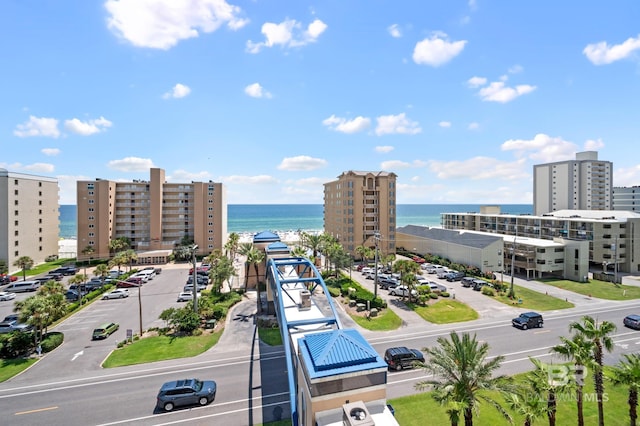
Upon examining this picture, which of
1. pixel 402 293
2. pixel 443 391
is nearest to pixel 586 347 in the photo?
pixel 443 391

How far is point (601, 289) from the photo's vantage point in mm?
52219

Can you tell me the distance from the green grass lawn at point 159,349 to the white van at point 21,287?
39.1 m

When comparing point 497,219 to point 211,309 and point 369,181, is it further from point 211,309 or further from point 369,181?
point 211,309

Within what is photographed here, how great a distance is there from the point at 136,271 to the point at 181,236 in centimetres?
1971

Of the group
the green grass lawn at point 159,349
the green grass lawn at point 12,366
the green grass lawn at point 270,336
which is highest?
the green grass lawn at point 270,336

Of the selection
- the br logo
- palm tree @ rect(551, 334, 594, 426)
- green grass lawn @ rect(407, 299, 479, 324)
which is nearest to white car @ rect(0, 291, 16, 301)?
green grass lawn @ rect(407, 299, 479, 324)

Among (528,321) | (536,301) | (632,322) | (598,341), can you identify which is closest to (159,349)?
(598,341)

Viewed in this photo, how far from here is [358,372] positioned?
13125 millimetres

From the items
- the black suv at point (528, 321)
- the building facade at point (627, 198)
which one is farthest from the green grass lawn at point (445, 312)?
the building facade at point (627, 198)

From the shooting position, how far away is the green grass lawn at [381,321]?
37094 millimetres

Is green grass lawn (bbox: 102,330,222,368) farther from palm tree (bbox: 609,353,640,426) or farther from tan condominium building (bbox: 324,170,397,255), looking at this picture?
tan condominium building (bbox: 324,170,397,255)

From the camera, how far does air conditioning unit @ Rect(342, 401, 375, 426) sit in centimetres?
1096

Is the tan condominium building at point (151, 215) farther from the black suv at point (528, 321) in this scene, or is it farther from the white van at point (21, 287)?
the black suv at point (528, 321)

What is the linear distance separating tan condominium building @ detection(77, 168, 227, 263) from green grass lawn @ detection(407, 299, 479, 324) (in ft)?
207
